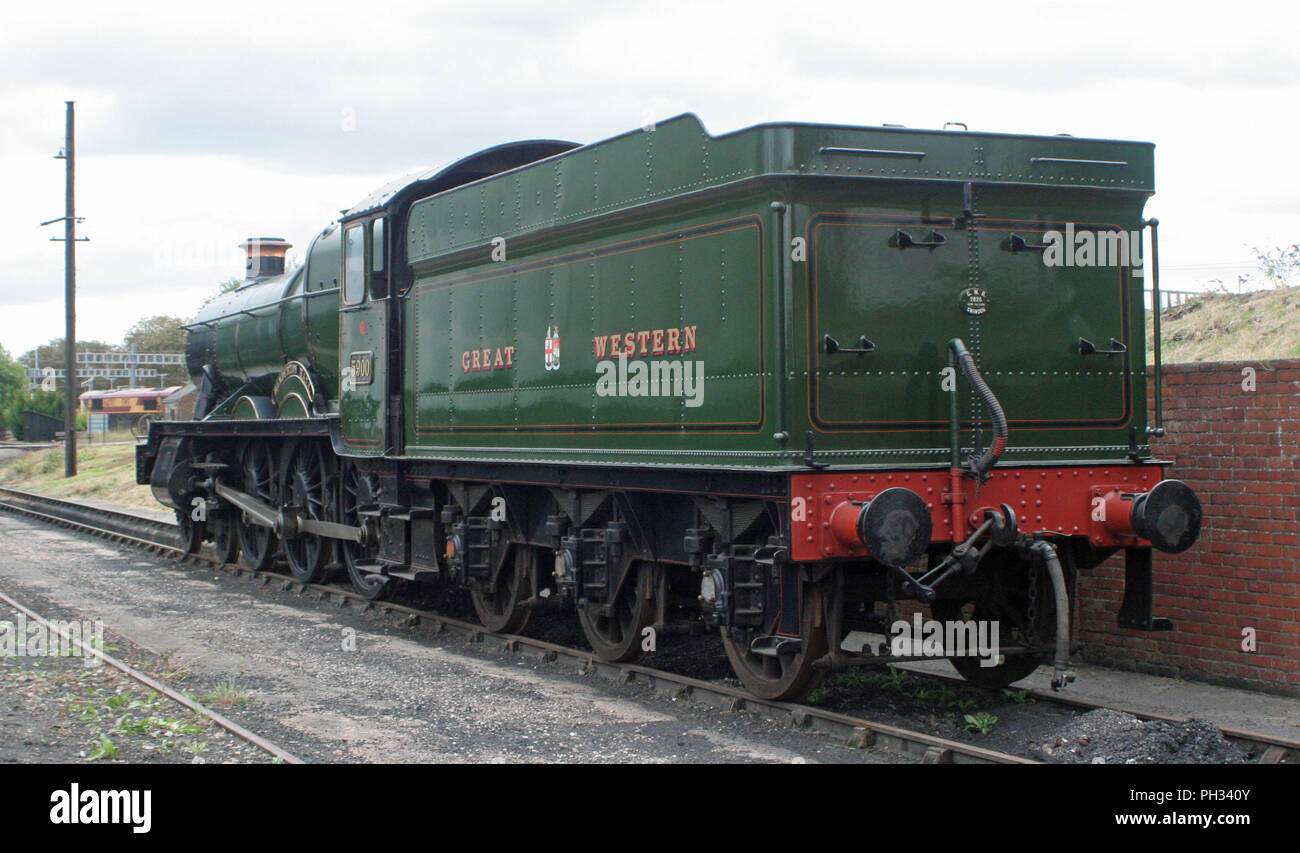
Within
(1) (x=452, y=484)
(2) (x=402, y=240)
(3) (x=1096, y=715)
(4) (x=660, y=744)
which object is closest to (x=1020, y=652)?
(3) (x=1096, y=715)

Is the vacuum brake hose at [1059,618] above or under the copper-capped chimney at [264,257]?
under

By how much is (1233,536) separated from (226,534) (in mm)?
12171

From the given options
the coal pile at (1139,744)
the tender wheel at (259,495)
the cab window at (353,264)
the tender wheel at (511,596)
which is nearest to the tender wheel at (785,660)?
the coal pile at (1139,744)

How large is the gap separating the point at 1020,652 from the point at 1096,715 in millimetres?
808

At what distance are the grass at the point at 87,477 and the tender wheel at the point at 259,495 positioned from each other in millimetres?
9362

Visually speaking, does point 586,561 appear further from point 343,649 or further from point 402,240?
point 402,240

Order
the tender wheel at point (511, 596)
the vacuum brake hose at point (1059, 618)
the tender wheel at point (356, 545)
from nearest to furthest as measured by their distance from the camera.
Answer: the vacuum brake hose at point (1059, 618), the tender wheel at point (511, 596), the tender wheel at point (356, 545)

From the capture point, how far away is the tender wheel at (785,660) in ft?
22.2

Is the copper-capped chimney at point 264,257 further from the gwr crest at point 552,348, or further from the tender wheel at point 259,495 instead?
the gwr crest at point 552,348

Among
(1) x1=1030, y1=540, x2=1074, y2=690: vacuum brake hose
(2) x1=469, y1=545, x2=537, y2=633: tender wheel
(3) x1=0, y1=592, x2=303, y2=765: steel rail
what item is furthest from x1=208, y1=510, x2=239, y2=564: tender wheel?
(1) x1=1030, y1=540, x2=1074, y2=690: vacuum brake hose

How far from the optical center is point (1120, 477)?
7.13m

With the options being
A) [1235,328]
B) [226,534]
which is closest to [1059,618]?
[1235,328]

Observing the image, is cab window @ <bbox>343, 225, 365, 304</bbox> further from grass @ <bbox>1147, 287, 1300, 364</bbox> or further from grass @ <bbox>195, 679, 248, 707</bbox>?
grass @ <bbox>1147, 287, 1300, 364</bbox>

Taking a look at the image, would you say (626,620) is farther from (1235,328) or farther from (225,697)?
(1235,328)
